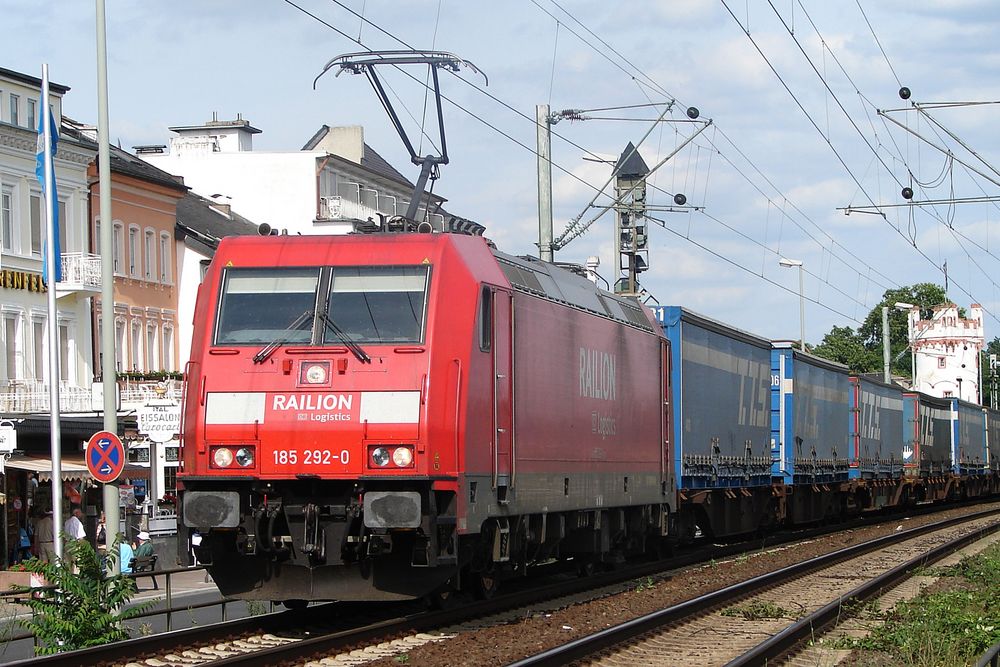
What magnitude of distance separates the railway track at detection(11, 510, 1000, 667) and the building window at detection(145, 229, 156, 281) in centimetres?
3181

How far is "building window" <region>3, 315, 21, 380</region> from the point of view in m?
39.8

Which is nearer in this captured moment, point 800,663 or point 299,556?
point 800,663

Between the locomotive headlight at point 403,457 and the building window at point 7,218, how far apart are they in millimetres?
28066

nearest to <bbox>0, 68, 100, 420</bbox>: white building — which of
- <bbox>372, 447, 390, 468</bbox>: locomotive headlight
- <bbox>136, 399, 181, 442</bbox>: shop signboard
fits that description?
<bbox>136, 399, 181, 442</bbox>: shop signboard

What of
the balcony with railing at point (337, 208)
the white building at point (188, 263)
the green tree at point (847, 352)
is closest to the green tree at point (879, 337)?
the green tree at point (847, 352)

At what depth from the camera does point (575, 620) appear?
15562mm

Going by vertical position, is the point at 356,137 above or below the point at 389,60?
above

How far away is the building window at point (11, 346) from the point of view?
39.8m

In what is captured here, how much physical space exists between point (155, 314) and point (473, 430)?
3502 cm

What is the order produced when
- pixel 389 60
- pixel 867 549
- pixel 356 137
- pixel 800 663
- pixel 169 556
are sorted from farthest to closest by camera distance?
pixel 356 137 < pixel 169 556 < pixel 867 549 < pixel 389 60 < pixel 800 663

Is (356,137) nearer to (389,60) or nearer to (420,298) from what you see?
(389,60)

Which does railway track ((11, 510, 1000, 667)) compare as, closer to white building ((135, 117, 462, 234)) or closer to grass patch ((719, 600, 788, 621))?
grass patch ((719, 600, 788, 621))

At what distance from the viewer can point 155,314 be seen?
47781mm

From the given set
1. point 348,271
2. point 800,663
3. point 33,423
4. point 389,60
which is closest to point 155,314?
point 33,423
